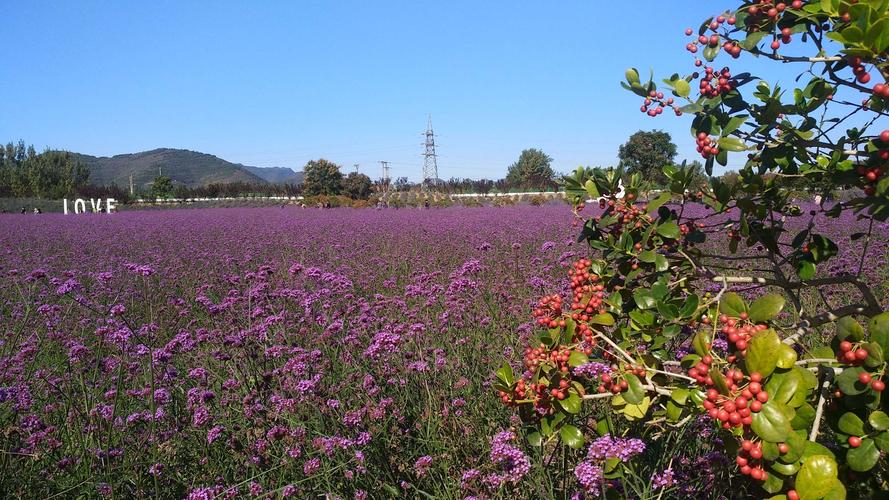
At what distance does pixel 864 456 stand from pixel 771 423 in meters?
0.24

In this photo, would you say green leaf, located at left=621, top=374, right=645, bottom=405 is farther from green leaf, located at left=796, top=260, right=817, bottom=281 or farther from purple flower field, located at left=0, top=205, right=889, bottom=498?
green leaf, located at left=796, top=260, right=817, bottom=281

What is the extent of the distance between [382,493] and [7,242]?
11626mm

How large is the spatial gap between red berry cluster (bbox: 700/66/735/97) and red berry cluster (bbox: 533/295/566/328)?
649 millimetres

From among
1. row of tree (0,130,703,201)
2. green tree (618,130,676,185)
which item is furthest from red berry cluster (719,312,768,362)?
green tree (618,130,676,185)

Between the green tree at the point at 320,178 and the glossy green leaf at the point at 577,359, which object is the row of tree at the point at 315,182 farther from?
the glossy green leaf at the point at 577,359

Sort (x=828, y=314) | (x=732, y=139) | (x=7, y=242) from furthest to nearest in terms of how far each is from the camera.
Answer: (x=7, y=242), (x=828, y=314), (x=732, y=139)

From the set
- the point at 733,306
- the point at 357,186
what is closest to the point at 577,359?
the point at 733,306

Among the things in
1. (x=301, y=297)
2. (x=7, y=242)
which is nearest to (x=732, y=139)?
(x=301, y=297)

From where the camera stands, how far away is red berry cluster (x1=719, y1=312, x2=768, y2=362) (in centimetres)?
110

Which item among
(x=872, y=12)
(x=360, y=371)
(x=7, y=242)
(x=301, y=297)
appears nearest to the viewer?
(x=872, y=12)

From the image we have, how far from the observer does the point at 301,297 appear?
3793mm

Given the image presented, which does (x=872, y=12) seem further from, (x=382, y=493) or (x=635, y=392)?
(x=382, y=493)

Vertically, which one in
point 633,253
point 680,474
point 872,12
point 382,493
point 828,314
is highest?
point 872,12

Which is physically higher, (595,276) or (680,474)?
(595,276)
